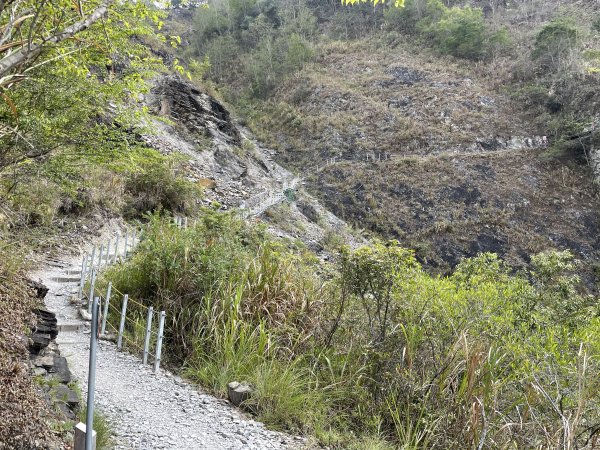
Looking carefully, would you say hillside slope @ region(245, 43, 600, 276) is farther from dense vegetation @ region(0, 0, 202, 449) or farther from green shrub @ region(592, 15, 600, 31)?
dense vegetation @ region(0, 0, 202, 449)

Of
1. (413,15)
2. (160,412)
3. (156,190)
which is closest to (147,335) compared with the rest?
(160,412)

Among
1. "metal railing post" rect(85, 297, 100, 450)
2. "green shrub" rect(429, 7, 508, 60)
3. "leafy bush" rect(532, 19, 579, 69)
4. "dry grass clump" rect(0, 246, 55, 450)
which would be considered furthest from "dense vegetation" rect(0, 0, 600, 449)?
"green shrub" rect(429, 7, 508, 60)

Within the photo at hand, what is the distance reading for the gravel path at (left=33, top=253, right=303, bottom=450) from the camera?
3.76 m

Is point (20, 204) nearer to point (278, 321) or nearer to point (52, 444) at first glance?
point (278, 321)

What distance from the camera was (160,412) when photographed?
13.8 feet

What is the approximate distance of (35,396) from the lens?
332 cm

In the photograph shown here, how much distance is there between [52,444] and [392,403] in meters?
3.04

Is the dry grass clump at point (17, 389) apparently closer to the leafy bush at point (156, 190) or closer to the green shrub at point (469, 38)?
the leafy bush at point (156, 190)

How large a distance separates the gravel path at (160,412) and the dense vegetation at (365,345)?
254mm

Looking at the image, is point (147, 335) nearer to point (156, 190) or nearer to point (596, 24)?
point (156, 190)

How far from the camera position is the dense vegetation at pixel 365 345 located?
3.99 m

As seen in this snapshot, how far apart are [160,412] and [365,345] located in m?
2.30

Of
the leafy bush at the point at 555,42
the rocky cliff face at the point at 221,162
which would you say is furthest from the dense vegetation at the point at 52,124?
the leafy bush at the point at 555,42

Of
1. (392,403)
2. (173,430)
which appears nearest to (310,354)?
(392,403)
